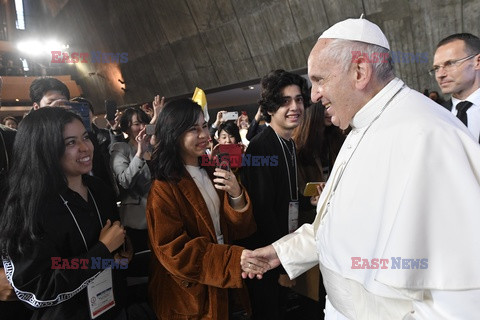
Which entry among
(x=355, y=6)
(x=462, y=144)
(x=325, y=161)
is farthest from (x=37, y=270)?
(x=355, y=6)

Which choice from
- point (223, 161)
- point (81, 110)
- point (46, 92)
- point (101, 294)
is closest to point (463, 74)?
point (223, 161)

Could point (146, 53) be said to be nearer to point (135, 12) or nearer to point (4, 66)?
point (135, 12)

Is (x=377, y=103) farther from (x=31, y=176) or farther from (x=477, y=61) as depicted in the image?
(x=477, y=61)

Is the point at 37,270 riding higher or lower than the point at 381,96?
lower

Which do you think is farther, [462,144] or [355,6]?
[355,6]

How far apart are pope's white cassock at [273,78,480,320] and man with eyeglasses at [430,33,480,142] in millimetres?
1794

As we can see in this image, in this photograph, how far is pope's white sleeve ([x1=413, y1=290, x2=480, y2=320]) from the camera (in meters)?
0.99

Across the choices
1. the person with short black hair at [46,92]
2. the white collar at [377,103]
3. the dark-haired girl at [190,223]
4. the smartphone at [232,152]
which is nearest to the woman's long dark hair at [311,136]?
the smartphone at [232,152]

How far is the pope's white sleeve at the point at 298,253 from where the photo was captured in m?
1.84

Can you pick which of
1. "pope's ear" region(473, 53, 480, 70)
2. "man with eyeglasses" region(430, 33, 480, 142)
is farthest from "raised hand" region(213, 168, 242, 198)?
"pope's ear" region(473, 53, 480, 70)

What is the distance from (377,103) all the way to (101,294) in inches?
69.6

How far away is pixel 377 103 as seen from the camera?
1.40 meters

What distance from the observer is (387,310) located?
48.2 inches

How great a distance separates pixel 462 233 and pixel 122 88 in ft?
55.3
